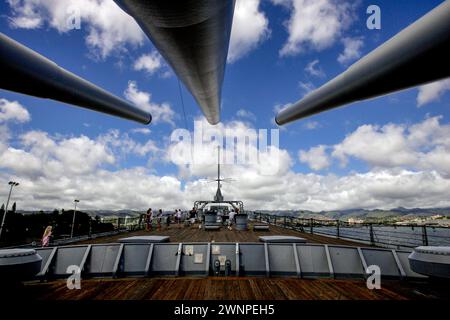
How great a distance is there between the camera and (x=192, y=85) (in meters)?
3.98

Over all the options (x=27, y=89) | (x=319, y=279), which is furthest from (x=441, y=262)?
(x=27, y=89)

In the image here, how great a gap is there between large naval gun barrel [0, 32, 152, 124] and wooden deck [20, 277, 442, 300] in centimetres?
405

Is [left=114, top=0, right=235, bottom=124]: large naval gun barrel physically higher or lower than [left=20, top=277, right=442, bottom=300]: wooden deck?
higher

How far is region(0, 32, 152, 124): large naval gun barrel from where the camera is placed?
1.24m

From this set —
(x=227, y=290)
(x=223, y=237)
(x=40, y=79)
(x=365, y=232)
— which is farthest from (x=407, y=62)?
(x=365, y=232)

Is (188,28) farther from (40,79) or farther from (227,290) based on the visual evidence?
(227,290)

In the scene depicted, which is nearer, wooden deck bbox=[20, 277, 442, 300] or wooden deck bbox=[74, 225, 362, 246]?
wooden deck bbox=[20, 277, 442, 300]

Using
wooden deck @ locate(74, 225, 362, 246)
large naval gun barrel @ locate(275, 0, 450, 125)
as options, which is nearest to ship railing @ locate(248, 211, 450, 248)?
wooden deck @ locate(74, 225, 362, 246)

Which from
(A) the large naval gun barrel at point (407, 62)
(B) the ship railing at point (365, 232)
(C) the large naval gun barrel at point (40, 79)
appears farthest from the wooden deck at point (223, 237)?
(A) the large naval gun barrel at point (407, 62)

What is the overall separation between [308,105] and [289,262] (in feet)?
16.7

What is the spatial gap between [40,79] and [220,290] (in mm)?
4948

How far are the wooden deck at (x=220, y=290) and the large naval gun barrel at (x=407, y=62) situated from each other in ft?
14.7

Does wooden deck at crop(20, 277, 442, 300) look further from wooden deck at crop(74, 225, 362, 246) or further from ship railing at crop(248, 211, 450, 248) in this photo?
wooden deck at crop(74, 225, 362, 246)
